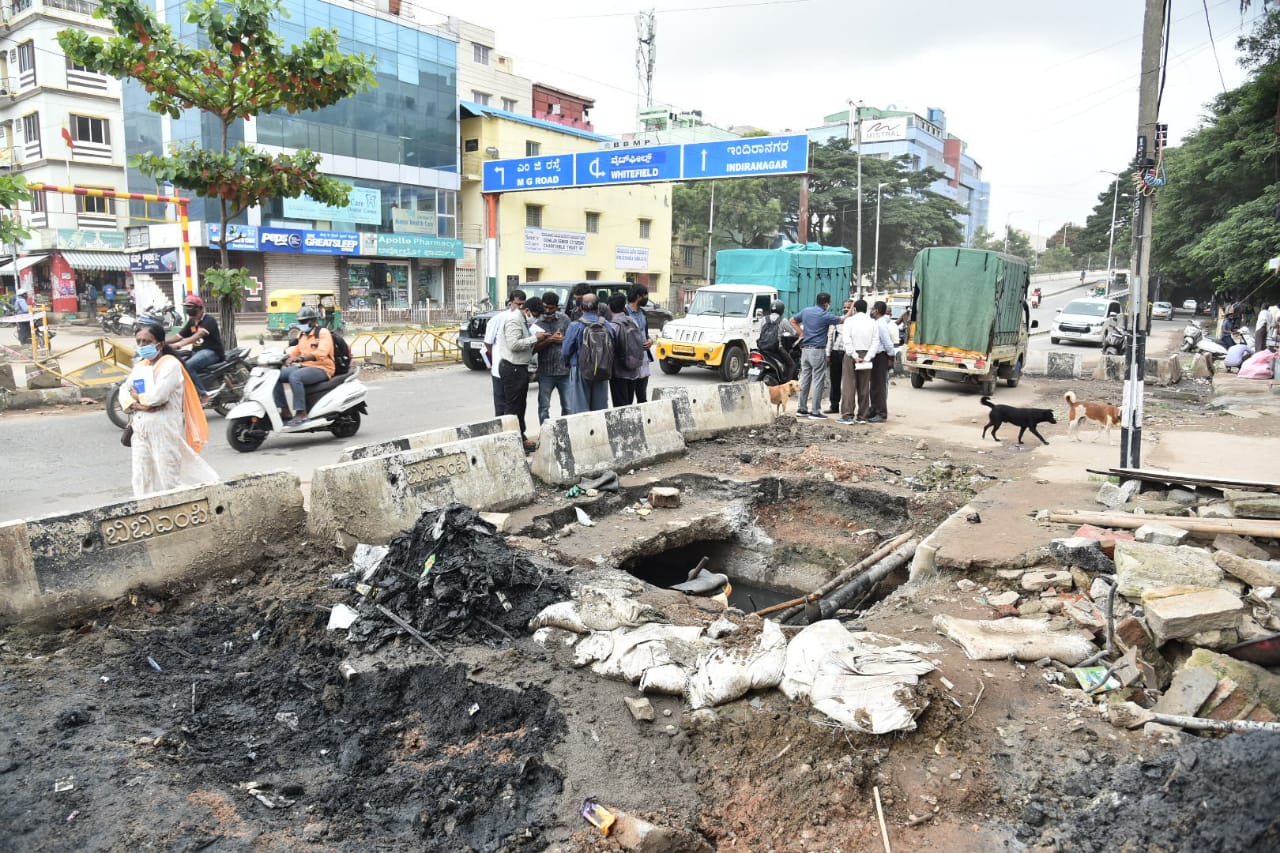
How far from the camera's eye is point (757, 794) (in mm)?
3109

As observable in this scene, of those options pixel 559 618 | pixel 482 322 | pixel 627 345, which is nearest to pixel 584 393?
Answer: pixel 627 345

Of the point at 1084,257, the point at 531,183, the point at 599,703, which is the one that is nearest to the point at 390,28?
the point at 531,183

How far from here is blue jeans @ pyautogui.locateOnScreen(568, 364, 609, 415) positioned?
8984 millimetres

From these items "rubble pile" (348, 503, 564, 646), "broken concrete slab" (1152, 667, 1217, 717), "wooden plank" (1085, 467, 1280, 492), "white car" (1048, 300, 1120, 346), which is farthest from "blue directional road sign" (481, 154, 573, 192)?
"broken concrete slab" (1152, 667, 1217, 717)

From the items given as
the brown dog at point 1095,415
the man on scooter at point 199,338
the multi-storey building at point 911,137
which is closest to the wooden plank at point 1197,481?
the brown dog at point 1095,415

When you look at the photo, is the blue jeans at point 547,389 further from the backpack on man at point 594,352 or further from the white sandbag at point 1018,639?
the white sandbag at point 1018,639

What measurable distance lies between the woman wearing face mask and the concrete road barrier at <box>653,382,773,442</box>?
486 centimetres

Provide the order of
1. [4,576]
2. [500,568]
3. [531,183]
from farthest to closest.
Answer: [531,183]
[500,568]
[4,576]

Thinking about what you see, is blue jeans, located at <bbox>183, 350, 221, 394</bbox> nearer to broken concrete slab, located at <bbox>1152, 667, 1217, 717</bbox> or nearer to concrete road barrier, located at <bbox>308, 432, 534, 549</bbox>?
concrete road barrier, located at <bbox>308, 432, 534, 549</bbox>

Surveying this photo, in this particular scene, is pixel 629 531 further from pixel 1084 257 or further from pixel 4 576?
pixel 1084 257

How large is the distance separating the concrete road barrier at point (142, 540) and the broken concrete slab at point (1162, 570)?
511 centimetres

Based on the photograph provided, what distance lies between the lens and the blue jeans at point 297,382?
9.29 meters

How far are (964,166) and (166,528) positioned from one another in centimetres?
14444

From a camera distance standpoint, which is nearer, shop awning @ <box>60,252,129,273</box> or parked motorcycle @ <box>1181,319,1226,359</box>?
parked motorcycle @ <box>1181,319,1226,359</box>
